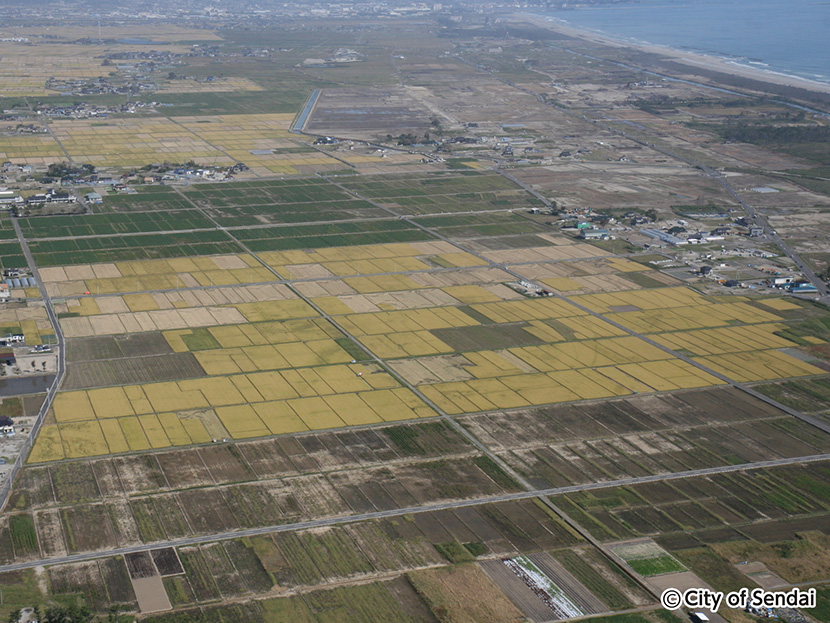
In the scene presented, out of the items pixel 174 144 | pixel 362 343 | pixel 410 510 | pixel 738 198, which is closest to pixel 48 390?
pixel 362 343

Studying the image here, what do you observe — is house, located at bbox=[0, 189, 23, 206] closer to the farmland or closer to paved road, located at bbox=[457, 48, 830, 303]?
A: the farmland

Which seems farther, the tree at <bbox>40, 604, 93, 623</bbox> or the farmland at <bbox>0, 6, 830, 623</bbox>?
the farmland at <bbox>0, 6, 830, 623</bbox>

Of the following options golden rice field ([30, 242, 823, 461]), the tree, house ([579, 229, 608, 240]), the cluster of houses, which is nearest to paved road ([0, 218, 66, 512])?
golden rice field ([30, 242, 823, 461])

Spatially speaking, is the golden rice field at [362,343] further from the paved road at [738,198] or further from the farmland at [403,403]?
the paved road at [738,198]

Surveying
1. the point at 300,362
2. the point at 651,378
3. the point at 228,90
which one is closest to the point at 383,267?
the point at 300,362

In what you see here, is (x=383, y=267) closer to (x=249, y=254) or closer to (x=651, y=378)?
(x=249, y=254)

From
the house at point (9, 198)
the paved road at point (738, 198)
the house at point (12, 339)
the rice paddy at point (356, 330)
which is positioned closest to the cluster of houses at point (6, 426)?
the rice paddy at point (356, 330)

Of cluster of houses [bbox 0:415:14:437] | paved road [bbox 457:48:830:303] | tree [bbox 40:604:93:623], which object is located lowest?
paved road [bbox 457:48:830:303]
